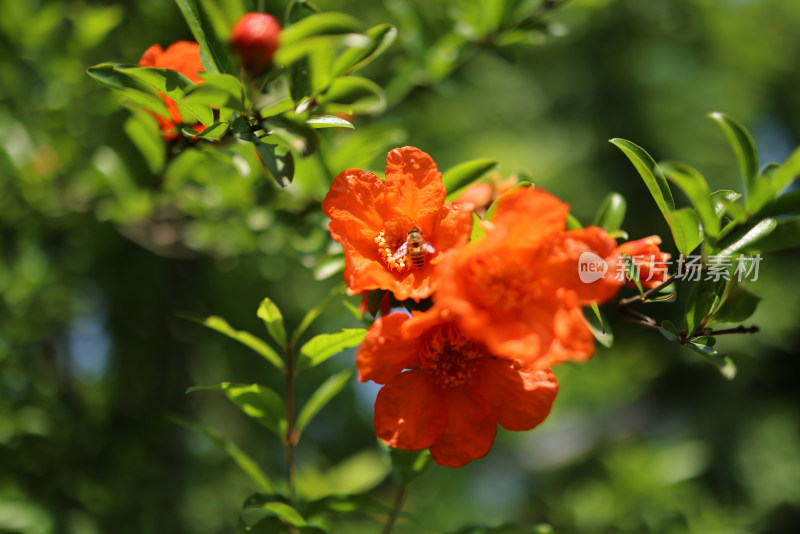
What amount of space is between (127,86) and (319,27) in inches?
14.0

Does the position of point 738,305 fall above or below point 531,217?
below

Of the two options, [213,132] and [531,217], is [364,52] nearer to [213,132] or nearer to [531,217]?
[213,132]

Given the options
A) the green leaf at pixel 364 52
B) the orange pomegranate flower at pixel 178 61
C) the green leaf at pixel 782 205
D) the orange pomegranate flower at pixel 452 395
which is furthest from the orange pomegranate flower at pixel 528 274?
the orange pomegranate flower at pixel 178 61

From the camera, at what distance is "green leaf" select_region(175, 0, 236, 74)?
2.62ft

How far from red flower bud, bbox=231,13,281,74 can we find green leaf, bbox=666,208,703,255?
1.85 ft

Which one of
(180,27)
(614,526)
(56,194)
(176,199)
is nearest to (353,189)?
(176,199)

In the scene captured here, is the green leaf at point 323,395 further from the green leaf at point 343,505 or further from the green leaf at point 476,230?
the green leaf at point 476,230

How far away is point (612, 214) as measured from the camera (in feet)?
Result: 3.42

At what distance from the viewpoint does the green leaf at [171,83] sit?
0.76 m

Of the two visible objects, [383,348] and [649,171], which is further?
[649,171]

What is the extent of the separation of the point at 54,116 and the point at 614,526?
2.32m

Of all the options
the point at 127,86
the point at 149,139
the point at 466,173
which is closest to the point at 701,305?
the point at 466,173

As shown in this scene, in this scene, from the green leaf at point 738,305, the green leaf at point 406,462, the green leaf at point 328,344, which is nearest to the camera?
the green leaf at point 738,305

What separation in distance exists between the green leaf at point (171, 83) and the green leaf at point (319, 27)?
0.61 feet
